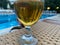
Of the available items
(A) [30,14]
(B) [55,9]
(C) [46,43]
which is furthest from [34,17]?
(B) [55,9]

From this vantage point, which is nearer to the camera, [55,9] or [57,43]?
[57,43]

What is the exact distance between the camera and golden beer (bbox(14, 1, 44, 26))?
15.6 inches

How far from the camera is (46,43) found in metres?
0.48

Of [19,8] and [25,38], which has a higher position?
[19,8]

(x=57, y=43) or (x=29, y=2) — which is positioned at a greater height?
(x=29, y=2)

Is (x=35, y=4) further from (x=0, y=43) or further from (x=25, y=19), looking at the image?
(x=0, y=43)

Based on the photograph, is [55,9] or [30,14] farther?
[55,9]

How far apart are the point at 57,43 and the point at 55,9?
1106cm

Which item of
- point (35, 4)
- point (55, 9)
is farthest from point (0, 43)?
point (55, 9)

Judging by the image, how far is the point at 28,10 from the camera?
398mm

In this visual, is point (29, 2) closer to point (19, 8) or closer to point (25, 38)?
point (19, 8)

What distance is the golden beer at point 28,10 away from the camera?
40cm

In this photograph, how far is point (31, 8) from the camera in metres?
0.40

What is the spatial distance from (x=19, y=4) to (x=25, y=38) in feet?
0.46
